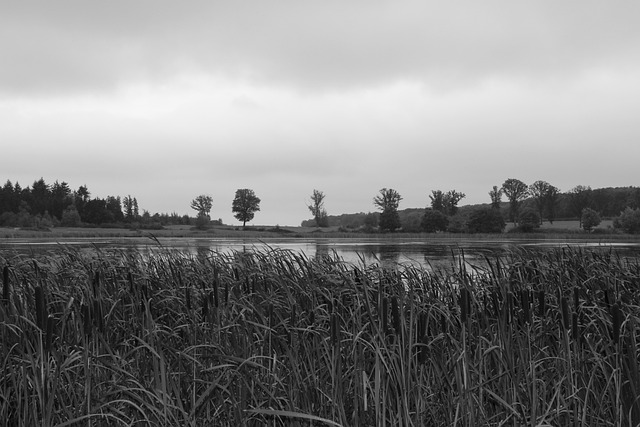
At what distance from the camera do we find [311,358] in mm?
4930

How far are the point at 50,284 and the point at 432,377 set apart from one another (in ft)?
18.5

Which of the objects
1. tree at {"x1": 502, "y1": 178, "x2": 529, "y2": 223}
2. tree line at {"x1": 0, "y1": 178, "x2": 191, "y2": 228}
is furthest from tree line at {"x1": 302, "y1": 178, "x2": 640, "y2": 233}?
tree line at {"x1": 0, "y1": 178, "x2": 191, "y2": 228}

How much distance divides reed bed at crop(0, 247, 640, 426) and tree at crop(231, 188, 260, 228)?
156m

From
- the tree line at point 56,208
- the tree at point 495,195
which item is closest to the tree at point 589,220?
the tree at point 495,195

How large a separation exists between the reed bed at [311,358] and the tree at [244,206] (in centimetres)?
15553

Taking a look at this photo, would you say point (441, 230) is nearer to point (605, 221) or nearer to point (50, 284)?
point (605, 221)

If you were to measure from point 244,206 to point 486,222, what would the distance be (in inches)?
2749

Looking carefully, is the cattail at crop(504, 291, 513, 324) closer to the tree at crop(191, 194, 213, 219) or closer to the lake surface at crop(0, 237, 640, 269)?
the lake surface at crop(0, 237, 640, 269)

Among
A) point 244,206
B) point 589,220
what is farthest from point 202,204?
point 589,220

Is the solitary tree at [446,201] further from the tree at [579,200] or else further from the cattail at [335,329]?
the cattail at [335,329]

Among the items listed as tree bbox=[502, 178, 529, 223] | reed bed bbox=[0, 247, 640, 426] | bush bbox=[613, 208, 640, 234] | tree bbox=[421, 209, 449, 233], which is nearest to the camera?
reed bed bbox=[0, 247, 640, 426]

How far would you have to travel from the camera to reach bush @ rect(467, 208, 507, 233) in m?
121

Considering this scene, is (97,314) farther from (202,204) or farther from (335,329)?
(202,204)

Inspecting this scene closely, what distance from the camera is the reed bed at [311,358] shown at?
3809mm
